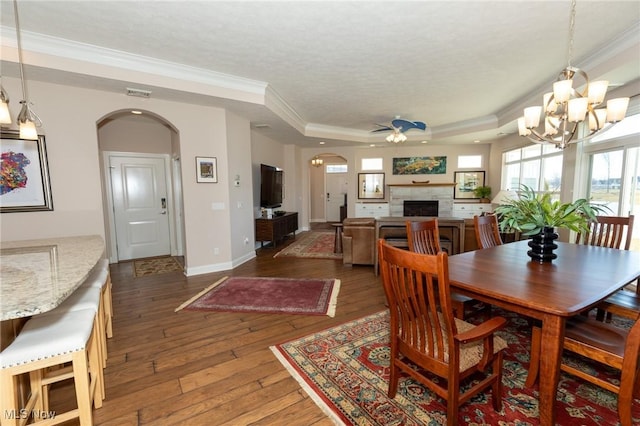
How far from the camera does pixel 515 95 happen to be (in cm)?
470

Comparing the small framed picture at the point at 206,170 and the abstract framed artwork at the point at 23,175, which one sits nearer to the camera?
the abstract framed artwork at the point at 23,175

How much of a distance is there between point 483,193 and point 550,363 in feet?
24.0

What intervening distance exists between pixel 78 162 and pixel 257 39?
2.79 m

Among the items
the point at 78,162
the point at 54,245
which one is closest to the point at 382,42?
the point at 54,245

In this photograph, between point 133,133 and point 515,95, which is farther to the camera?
point 133,133

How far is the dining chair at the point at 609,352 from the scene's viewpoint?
1.35 m

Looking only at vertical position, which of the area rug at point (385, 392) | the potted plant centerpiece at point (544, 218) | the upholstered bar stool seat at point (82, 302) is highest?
the potted plant centerpiece at point (544, 218)

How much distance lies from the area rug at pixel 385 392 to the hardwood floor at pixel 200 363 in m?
0.14

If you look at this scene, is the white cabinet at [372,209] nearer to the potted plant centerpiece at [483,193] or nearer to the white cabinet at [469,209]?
the white cabinet at [469,209]

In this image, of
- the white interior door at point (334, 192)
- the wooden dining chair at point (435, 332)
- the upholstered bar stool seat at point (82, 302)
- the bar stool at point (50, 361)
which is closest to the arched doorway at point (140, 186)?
the upholstered bar stool seat at point (82, 302)

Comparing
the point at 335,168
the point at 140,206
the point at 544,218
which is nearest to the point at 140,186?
the point at 140,206

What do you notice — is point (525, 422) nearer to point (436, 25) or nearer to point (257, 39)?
point (436, 25)

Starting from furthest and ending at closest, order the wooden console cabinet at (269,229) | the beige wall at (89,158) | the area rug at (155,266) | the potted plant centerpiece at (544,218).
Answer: the wooden console cabinet at (269,229) < the area rug at (155,266) < the beige wall at (89,158) < the potted plant centerpiece at (544,218)

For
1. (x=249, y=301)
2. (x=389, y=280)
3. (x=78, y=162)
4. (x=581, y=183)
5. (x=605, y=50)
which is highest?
(x=605, y=50)
